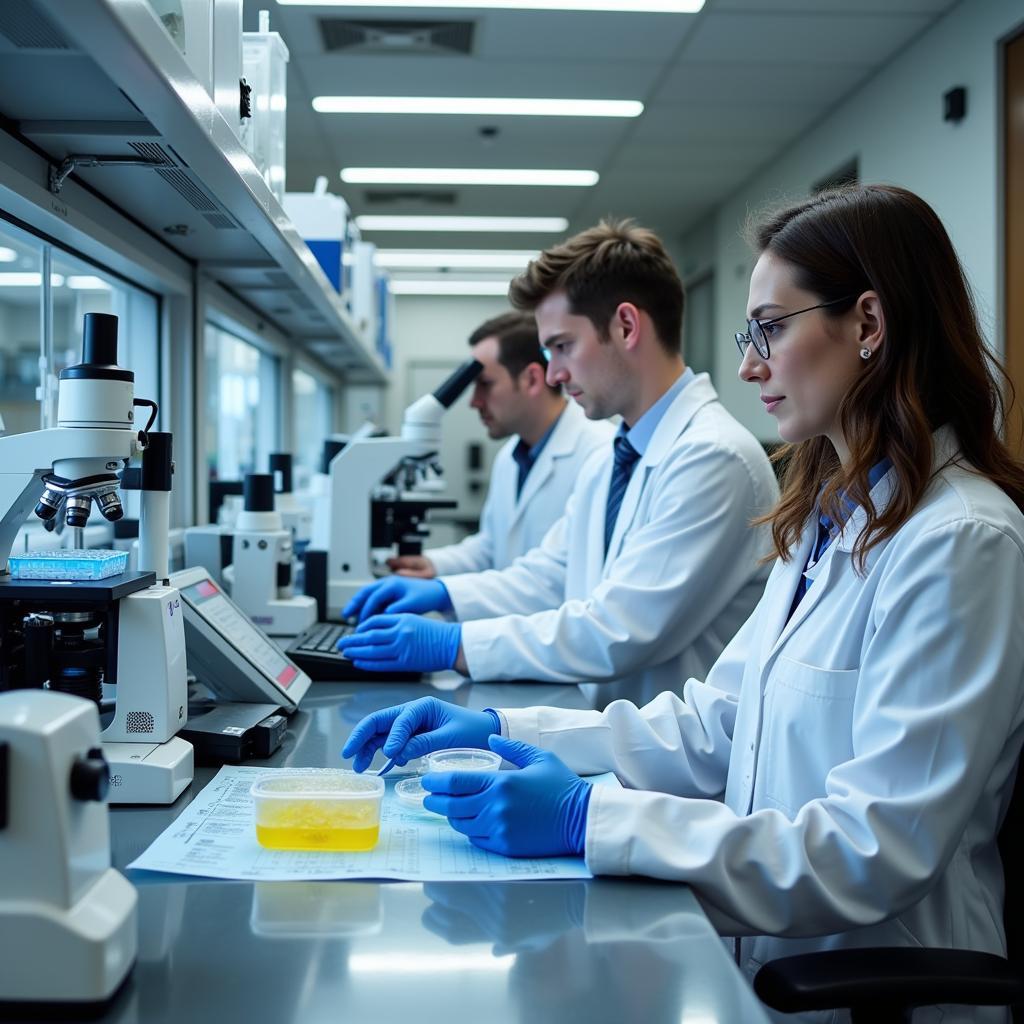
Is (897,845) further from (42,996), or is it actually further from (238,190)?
(238,190)

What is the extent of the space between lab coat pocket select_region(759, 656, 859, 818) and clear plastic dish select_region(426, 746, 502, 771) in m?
0.32

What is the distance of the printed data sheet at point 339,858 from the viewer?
0.91 meters

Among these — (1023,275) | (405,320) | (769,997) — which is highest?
(405,320)

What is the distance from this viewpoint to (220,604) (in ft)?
4.91

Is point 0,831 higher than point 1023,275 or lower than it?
lower

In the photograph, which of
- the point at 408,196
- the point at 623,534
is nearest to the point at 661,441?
the point at 623,534

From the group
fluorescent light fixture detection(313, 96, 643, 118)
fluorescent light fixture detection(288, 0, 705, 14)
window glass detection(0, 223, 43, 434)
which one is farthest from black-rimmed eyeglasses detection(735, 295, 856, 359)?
fluorescent light fixture detection(313, 96, 643, 118)

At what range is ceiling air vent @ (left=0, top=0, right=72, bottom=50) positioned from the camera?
3.05 ft

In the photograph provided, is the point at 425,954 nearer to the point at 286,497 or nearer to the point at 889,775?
the point at 889,775

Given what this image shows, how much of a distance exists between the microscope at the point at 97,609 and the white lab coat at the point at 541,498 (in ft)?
6.53

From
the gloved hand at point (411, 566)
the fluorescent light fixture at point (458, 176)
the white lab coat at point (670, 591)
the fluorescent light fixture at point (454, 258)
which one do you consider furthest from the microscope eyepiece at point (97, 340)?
the fluorescent light fixture at point (454, 258)

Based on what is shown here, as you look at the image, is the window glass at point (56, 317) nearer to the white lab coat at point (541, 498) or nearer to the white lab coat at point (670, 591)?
the white lab coat at point (670, 591)

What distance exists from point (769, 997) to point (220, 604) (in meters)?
0.96

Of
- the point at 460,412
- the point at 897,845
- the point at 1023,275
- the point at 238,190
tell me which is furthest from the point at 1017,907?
the point at 460,412
